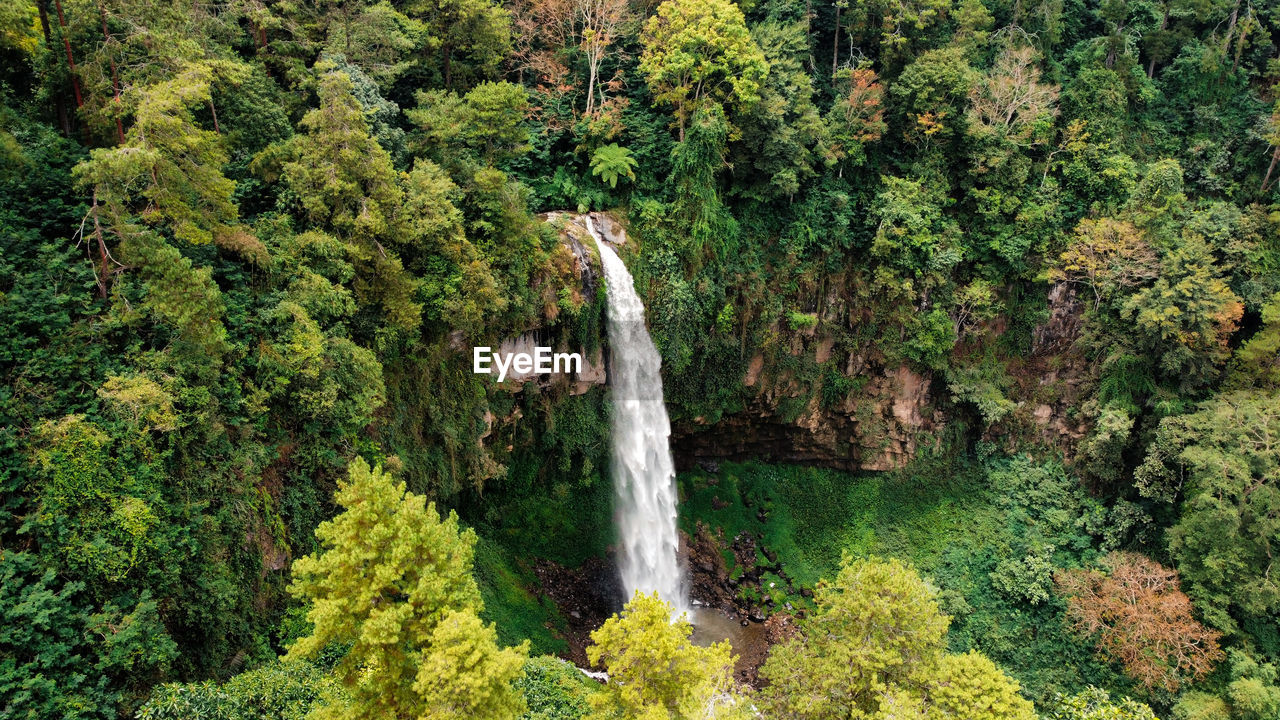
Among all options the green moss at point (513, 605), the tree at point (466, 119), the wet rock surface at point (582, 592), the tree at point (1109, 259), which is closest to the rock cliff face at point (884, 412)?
the tree at point (1109, 259)

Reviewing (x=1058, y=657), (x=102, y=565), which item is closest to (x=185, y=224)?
(x=102, y=565)

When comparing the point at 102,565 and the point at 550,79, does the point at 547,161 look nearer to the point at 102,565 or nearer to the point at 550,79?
the point at 550,79

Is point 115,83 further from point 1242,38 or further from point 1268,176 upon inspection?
point 1242,38

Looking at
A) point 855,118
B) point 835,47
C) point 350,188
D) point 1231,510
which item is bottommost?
point 1231,510

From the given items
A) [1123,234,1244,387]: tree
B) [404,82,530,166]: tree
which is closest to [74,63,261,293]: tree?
[404,82,530,166]: tree

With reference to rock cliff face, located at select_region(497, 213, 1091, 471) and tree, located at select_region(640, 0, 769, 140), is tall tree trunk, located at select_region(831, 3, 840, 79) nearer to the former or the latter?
tree, located at select_region(640, 0, 769, 140)

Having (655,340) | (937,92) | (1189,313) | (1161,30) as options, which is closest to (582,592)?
(655,340)
